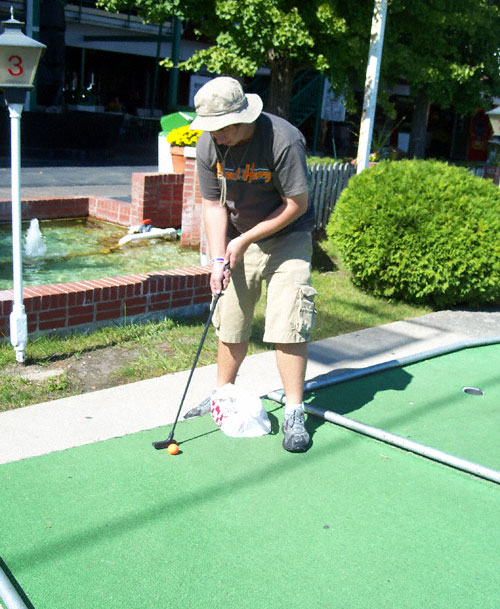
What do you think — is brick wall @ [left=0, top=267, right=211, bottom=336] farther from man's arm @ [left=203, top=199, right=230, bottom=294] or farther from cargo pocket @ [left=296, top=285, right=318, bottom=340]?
cargo pocket @ [left=296, top=285, right=318, bottom=340]

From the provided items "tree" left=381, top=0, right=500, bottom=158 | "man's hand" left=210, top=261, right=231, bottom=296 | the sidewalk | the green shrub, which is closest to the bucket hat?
"man's hand" left=210, top=261, right=231, bottom=296

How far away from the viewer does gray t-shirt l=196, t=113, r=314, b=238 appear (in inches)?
125

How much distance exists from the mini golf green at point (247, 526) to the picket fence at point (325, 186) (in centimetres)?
543

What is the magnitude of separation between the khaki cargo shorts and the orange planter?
18.6ft

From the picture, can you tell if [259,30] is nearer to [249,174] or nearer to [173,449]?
[249,174]

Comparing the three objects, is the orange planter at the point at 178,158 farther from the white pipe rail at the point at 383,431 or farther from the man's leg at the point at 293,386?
the man's leg at the point at 293,386

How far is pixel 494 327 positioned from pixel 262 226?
3421 millimetres

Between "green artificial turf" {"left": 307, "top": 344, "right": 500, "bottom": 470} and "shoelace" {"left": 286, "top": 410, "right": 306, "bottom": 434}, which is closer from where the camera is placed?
A: "shoelace" {"left": 286, "top": 410, "right": 306, "bottom": 434}

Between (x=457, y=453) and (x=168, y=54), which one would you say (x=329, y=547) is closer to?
(x=457, y=453)

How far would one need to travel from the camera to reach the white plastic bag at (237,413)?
11.4 feet

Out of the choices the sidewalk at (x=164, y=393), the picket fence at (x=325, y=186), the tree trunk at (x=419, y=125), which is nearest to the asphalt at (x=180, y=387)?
the sidewalk at (x=164, y=393)

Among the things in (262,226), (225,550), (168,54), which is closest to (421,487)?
(225,550)

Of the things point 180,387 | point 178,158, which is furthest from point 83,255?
point 180,387

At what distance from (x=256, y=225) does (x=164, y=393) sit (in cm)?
120
